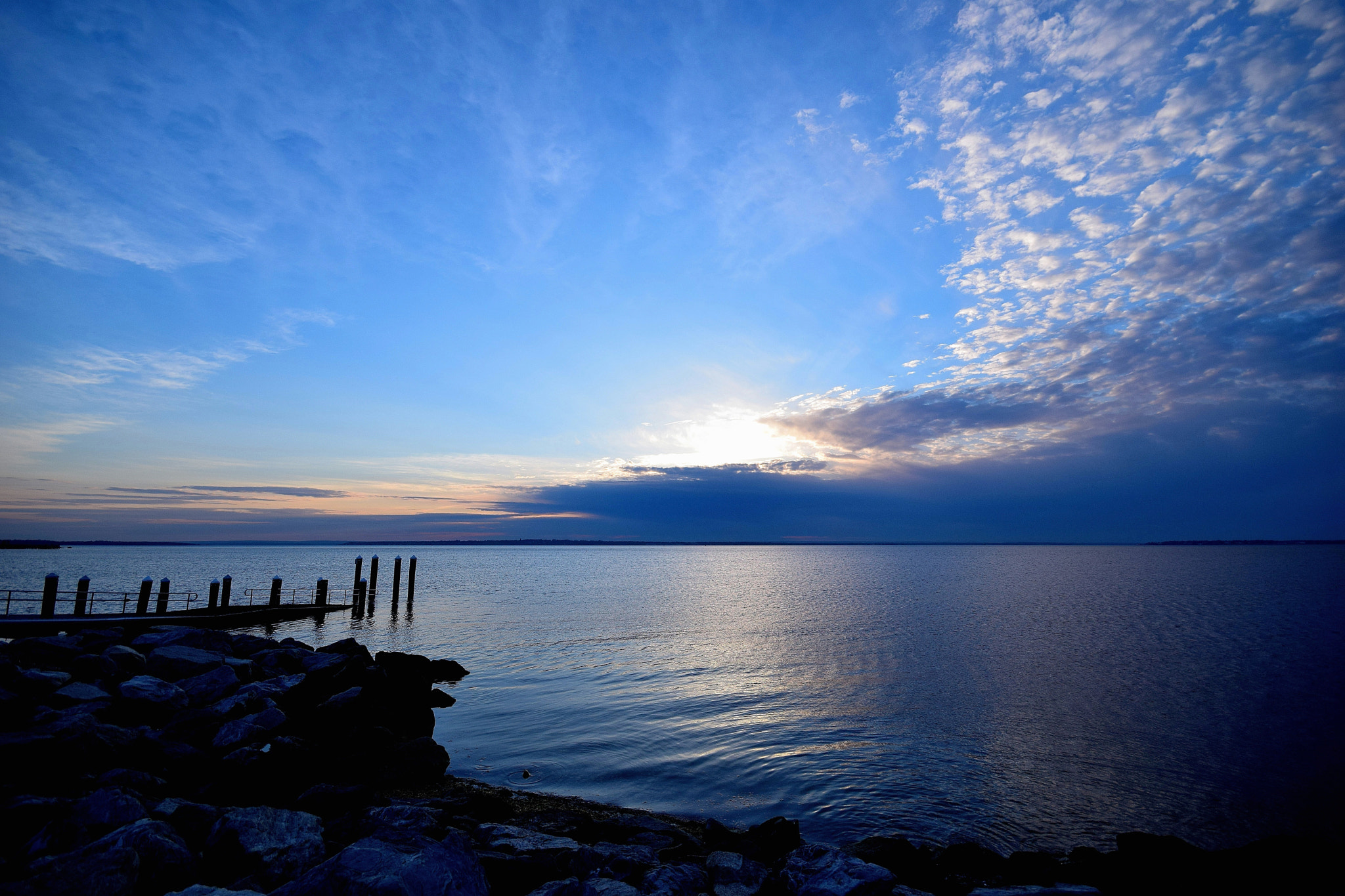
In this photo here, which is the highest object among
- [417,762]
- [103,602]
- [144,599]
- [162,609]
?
[144,599]

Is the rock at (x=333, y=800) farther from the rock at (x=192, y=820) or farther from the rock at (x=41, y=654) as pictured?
the rock at (x=41, y=654)

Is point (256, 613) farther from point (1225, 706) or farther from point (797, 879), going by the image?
point (1225, 706)

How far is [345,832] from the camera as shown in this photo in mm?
7328

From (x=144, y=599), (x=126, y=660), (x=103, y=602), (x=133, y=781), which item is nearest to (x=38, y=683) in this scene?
(x=126, y=660)

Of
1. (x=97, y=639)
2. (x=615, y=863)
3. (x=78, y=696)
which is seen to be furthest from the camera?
(x=97, y=639)

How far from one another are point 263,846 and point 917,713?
53.8ft

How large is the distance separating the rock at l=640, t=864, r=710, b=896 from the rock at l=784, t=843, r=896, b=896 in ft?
3.26

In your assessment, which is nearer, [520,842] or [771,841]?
[520,842]

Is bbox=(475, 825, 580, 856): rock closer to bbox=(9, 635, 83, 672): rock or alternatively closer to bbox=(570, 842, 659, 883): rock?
bbox=(570, 842, 659, 883): rock

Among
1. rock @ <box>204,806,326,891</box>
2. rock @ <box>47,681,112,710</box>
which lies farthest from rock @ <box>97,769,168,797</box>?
rock @ <box>47,681,112,710</box>

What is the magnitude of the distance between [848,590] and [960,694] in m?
42.2

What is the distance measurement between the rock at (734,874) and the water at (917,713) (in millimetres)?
3313

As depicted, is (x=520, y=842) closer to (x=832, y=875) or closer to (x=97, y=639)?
(x=832, y=875)

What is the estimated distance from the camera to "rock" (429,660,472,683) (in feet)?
69.9
